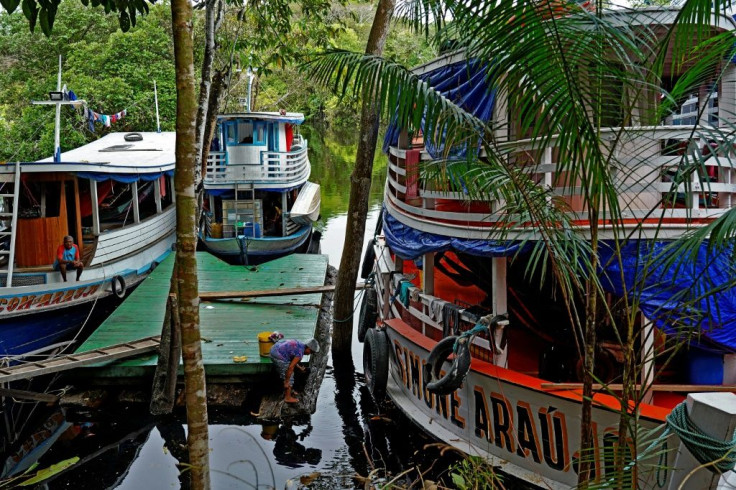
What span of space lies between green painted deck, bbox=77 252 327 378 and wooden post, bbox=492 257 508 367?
3.79 metres

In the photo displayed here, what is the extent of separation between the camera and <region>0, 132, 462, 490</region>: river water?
8.12 metres

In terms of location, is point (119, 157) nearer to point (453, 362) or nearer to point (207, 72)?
point (207, 72)

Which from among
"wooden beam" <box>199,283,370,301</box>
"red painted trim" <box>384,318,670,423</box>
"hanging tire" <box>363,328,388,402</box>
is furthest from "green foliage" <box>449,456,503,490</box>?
"wooden beam" <box>199,283,370,301</box>

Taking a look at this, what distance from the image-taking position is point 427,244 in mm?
8023

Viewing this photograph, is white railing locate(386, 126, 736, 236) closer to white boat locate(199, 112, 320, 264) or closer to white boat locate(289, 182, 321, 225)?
white boat locate(289, 182, 321, 225)

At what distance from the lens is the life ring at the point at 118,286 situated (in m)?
13.6

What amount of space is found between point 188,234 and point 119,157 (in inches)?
533

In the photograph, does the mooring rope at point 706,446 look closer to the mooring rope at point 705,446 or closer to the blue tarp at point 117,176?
the mooring rope at point 705,446

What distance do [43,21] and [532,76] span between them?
2.56 meters

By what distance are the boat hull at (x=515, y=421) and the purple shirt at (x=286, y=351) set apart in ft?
5.81

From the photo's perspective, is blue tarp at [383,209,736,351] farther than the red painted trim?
No

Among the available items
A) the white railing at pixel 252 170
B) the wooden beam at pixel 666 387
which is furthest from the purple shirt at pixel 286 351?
the white railing at pixel 252 170

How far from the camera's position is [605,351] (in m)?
7.35

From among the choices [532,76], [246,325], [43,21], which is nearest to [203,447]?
[43,21]
